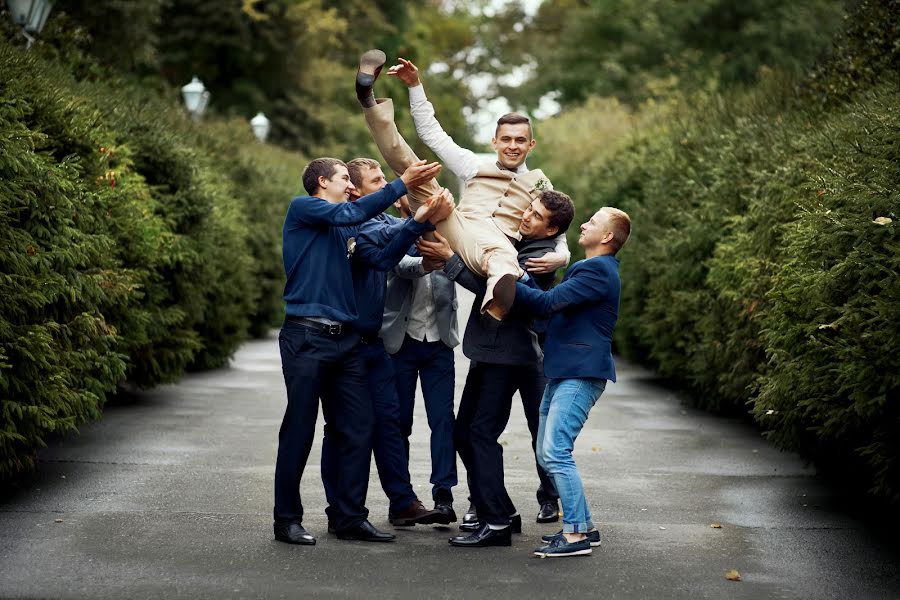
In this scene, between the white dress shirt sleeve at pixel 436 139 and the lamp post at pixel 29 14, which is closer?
the white dress shirt sleeve at pixel 436 139

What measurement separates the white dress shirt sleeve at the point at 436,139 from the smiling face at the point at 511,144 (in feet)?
0.52

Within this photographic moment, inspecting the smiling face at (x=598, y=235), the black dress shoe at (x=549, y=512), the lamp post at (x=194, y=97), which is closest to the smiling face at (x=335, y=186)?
the smiling face at (x=598, y=235)

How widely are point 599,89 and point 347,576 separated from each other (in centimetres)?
4764

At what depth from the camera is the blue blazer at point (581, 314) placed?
683 centimetres

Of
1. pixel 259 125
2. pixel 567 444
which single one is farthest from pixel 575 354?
pixel 259 125

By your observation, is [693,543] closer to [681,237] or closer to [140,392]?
[681,237]

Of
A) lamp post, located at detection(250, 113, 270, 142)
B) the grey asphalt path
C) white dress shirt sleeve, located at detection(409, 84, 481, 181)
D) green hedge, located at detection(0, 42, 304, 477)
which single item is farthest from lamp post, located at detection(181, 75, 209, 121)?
white dress shirt sleeve, located at detection(409, 84, 481, 181)

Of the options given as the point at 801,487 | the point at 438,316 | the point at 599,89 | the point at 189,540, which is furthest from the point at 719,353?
the point at 599,89

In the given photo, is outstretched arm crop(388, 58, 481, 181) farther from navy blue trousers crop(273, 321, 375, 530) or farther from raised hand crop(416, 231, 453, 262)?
navy blue trousers crop(273, 321, 375, 530)

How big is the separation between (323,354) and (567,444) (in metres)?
1.38

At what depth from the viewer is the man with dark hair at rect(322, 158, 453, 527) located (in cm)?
732

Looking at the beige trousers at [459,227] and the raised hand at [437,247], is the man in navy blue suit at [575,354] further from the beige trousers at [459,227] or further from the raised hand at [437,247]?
the raised hand at [437,247]

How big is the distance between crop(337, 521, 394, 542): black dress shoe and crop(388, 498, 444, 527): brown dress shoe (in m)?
0.40

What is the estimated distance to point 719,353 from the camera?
1229cm
